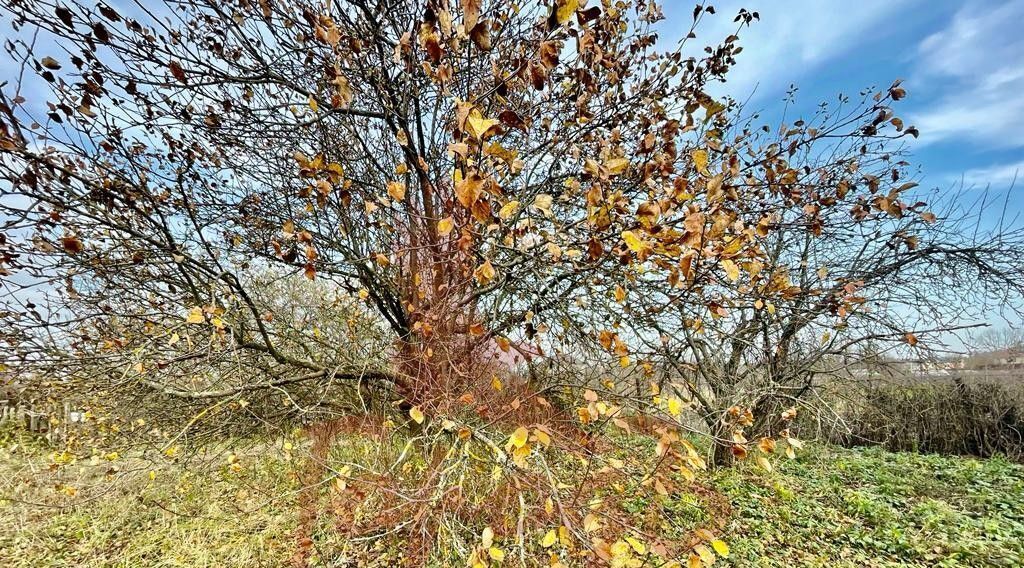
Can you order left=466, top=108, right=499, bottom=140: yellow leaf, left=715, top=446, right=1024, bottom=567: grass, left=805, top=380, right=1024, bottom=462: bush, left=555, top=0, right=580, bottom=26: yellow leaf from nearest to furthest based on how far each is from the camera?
left=466, top=108, right=499, bottom=140: yellow leaf
left=555, top=0, right=580, bottom=26: yellow leaf
left=715, top=446, right=1024, bottom=567: grass
left=805, top=380, right=1024, bottom=462: bush

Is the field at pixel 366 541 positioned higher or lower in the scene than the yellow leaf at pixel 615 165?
lower

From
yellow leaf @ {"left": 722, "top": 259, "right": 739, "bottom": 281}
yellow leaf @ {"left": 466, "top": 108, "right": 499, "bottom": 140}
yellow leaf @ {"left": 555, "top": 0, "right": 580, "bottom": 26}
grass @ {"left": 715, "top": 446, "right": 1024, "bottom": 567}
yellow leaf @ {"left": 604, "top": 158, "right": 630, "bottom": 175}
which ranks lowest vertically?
grass @ {"left": 715, "top": 446, "right": 1024, "bottom": 567}

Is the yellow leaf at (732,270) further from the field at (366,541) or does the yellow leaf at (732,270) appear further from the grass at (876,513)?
the grass at (876,513)

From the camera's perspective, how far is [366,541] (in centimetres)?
339

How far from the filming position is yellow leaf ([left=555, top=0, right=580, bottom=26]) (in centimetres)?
123

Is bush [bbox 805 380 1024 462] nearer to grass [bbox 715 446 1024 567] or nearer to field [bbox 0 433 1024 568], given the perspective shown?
grass [bbox 715 446 1024 567]

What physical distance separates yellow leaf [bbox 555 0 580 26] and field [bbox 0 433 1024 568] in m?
2.96

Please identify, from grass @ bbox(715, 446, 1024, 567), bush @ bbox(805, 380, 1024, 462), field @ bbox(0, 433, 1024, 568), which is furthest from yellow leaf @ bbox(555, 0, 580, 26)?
bush @ bbox(805, 380, 1024, 462)

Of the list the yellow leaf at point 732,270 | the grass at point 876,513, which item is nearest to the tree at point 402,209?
the yellow leaf at point 732,270

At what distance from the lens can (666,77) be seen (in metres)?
3.12

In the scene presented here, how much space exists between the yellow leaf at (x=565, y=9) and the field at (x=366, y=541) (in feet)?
9.70

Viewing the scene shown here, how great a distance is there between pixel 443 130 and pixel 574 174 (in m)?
1.20

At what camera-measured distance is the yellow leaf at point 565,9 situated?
123 centimetres

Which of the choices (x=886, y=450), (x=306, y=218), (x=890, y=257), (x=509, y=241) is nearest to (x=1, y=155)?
(x=306, y=218)
